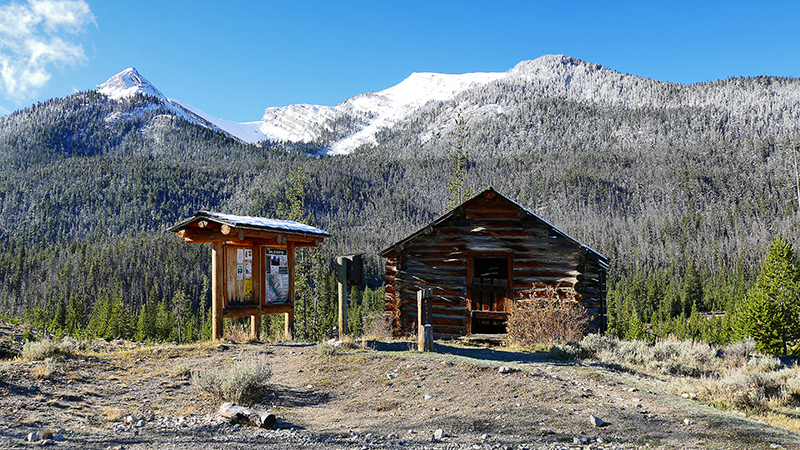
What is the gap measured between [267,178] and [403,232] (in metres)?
68.0

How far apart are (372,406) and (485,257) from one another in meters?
8.43

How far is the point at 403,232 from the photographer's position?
14588cm

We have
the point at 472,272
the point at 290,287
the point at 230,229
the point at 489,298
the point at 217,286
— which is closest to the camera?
the point at 230,229

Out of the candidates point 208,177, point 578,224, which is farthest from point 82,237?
point 578,224

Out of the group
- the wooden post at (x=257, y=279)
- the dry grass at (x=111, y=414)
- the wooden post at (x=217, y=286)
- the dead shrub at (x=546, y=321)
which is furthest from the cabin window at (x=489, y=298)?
the dry grass at (x=111, y=414)

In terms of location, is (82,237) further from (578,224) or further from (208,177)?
(578,224)

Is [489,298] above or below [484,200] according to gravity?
Answer: below

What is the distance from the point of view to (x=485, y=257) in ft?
48.5

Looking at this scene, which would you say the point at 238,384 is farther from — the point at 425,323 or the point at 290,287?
the point at 290,287

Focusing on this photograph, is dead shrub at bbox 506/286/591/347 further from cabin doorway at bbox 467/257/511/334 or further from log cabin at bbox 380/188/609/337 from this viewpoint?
cabin doorway at bbox 467/257/511/334

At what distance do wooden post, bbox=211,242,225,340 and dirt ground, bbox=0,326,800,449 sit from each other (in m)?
1.28

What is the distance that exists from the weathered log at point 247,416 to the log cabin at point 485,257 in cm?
896

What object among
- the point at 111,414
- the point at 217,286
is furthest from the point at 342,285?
the point at 111,414

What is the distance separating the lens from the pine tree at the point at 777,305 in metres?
33.0
